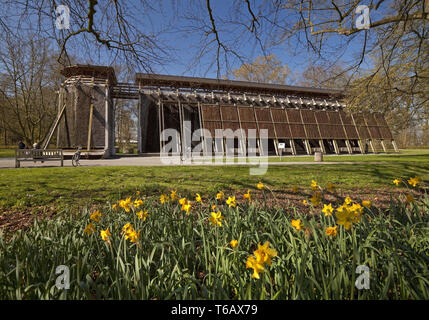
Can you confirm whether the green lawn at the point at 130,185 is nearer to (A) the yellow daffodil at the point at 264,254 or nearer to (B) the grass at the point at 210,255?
(B) the grass at the point at 210,255

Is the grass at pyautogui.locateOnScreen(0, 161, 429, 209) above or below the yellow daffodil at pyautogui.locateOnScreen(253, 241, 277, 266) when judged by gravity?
above

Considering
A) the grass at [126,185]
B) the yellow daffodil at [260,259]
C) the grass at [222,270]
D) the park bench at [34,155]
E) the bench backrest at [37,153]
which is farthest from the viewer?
the bench backrest at [37,153]

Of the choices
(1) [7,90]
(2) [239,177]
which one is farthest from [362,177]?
(1) [7,90]

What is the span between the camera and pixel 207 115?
1964 cm

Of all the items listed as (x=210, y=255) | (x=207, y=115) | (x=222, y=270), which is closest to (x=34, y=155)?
(x=210, y=255)

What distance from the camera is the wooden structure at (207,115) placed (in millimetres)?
17516

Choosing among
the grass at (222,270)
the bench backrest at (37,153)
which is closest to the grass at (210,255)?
the grass at (222,270)

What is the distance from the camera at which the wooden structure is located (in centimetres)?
1752

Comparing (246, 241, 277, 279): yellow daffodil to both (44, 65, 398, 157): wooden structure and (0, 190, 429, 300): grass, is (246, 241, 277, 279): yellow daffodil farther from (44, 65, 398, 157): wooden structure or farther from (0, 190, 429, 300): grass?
(44, 65, 398, 157): wooden structure

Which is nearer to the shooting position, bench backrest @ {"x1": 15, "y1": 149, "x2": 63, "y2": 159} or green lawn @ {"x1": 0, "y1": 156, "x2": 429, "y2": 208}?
green lawn @ {"x1": 0, "y1": 156, "x2": 429, "y2": 208}

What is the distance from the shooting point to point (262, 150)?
67.6 ft

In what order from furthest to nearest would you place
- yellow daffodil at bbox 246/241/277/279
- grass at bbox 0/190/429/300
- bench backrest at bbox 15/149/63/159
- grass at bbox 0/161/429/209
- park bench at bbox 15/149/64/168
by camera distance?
bench backrest at bbox 15/149/63/159 < park bench at bbox 15/149/64/168 < grass at bbox 0/161/429/209 < grass at bbox 0/190/429/300 < yellow daffodil at bbox 246/241/277/279

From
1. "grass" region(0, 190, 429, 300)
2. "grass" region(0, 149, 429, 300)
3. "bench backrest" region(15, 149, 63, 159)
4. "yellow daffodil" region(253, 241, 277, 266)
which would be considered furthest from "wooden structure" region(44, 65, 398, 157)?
"yellow daffodil" region(253, 241, 277, 266)
